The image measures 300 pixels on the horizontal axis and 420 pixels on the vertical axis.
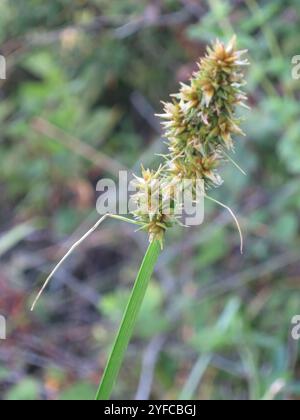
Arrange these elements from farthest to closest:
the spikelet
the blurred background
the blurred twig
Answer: the blurred twig, the blurred background, the spikelet

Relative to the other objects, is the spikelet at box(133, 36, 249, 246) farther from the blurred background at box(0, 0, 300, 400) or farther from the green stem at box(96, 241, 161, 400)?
the blurred background at box(0, 0, 300, 400)

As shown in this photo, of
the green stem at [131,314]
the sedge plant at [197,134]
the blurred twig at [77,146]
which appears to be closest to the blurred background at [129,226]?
the blurred twig at [77,146]

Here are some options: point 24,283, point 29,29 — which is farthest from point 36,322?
point 29,29

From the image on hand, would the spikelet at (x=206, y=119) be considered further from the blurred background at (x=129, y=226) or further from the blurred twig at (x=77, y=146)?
the blurred twig at (x=77, y=146)

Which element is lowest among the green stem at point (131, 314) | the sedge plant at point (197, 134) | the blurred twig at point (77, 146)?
the green stem at point (131, 314)

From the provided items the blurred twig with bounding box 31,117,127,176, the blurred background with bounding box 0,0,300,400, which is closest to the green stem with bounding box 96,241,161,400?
the blurred background with bounding box 0,0,300,400

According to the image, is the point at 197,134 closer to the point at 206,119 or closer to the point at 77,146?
the point at 206,119
